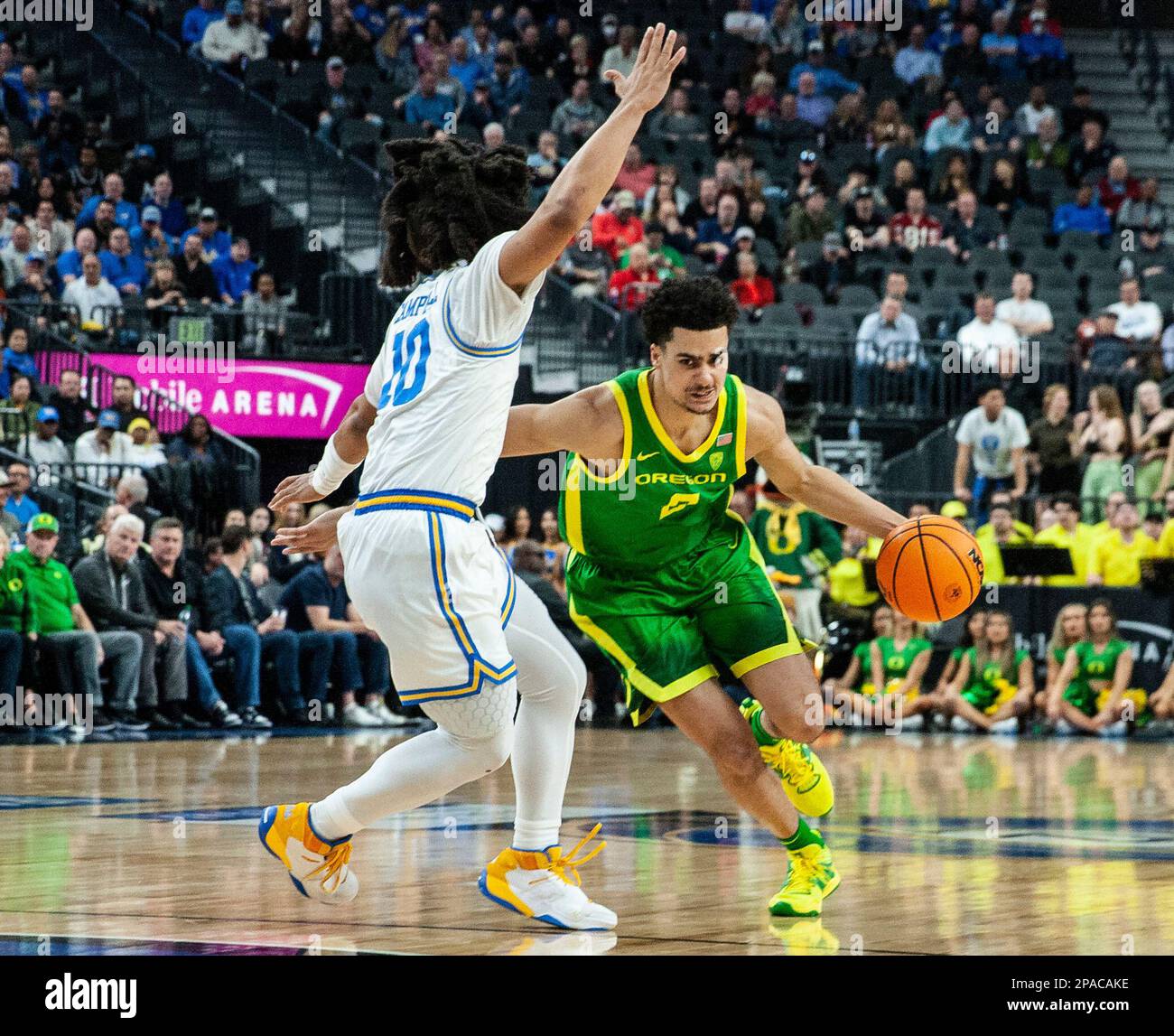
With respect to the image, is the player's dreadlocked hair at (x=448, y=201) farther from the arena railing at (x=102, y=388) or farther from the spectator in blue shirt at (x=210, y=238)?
the spectator in blue shirt at (x=210, y=238)

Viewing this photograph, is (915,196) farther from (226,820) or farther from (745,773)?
(745,773)

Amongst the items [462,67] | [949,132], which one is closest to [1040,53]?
[949,132]

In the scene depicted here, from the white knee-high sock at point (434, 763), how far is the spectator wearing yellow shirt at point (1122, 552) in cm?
1130

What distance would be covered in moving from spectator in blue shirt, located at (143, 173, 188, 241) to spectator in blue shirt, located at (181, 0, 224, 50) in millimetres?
3652

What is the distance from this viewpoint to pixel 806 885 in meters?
5.64

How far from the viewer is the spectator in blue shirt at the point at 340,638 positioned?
14680mm

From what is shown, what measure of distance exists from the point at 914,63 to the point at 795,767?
19459 millimetres

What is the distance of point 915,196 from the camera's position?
2080 centimetres

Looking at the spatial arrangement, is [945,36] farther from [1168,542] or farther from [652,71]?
[652,71]

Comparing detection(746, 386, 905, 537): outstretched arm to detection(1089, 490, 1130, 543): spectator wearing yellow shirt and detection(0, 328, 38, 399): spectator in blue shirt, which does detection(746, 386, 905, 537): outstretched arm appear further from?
detection(0, 328, 38, 399): spectator in blue shirt

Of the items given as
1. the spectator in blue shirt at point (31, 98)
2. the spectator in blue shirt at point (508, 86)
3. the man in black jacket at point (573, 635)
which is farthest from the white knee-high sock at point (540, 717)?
the spectator in blue shirt at point (508, 86)

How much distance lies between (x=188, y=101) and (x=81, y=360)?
6598mm

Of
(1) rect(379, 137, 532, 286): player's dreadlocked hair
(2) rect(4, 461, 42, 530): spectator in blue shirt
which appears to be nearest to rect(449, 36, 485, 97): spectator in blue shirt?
(2) rect(4, 461, 42, 530): spectator in blue shirt
